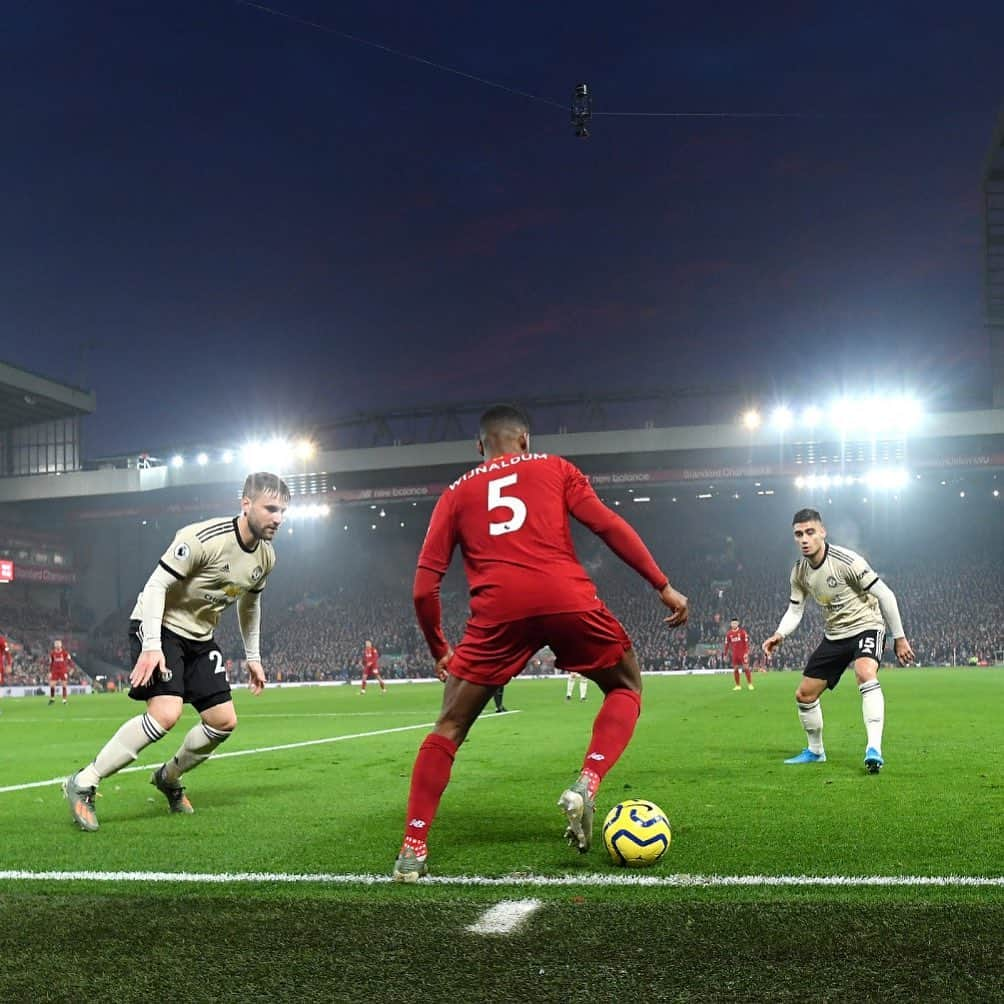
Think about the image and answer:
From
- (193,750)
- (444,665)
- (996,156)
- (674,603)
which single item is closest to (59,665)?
(193,750)

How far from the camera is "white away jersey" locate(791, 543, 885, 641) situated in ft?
30.0

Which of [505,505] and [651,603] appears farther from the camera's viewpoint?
[651,603]

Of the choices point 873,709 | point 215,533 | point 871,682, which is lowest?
point 873,709

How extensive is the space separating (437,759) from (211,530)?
2.69 meters

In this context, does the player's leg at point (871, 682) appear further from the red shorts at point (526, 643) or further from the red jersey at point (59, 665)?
the red jersey at point (59, 665)

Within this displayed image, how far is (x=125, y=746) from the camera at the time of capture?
22.1ft

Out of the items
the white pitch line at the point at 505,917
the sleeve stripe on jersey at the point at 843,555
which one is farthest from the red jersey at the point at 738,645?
the white pitch line at the point at 505,917

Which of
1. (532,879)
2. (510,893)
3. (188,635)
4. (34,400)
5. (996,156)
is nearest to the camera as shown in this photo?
(510,893)

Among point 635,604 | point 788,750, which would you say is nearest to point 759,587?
point 635,604

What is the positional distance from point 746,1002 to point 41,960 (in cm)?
223

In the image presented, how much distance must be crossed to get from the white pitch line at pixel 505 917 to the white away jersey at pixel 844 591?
568 cm

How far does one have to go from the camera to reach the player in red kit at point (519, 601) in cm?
497

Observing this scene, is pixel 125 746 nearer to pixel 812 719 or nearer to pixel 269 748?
pixel 812 719

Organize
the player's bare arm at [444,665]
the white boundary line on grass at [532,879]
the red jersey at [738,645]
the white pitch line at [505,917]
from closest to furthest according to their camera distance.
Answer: the white pitch line at [505,917], the white boundary line on grass at [532,879], the player's bare arm at [444,665], the red jersey at [738,645]
